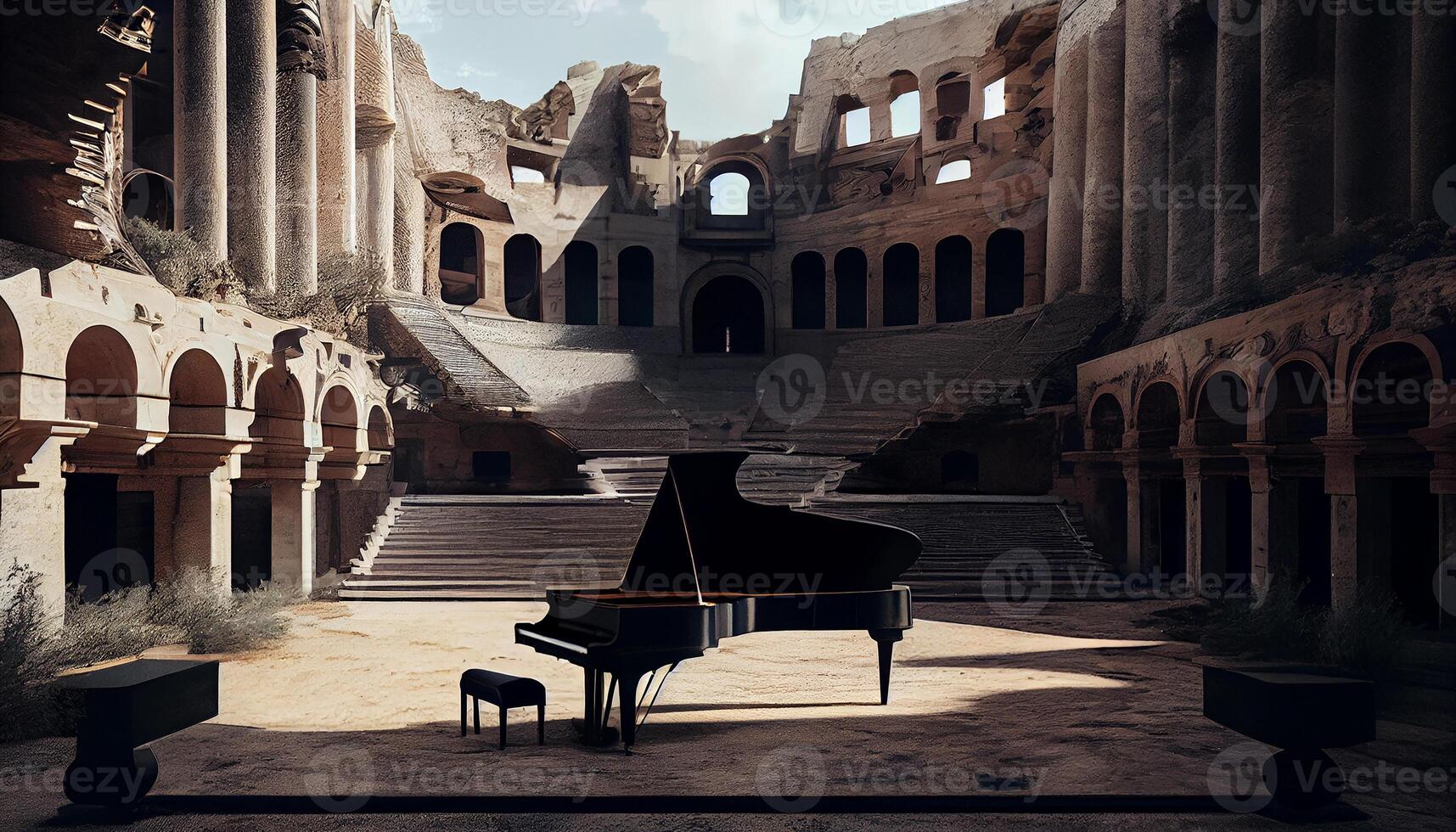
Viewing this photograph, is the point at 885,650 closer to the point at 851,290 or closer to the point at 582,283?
the point at 851,290

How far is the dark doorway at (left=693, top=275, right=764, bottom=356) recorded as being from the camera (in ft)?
116

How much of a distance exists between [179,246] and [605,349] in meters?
18.3

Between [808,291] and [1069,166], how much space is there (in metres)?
10.8

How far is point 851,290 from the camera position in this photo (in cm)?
3309

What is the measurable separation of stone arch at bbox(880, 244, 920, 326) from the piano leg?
25.2 metres

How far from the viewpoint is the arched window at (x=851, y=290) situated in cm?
3281

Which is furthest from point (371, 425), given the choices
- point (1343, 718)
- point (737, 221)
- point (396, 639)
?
point (737, 221)

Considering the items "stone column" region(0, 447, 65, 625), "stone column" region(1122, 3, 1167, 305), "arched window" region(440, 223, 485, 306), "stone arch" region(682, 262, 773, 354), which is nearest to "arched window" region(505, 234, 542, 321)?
"arched window" region(440, 223, 485, 306)

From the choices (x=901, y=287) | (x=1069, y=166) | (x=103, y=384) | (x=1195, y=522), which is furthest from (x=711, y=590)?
(x=901, y=287)

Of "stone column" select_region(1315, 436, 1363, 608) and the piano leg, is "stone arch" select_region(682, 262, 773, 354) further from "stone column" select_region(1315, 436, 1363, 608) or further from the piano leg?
the piano leg

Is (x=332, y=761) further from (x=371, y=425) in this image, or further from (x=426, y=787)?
(x=371, y=425)

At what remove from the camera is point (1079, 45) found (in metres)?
25.2

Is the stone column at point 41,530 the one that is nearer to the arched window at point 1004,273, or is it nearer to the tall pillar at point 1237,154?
the tall pillar at point 1237,154

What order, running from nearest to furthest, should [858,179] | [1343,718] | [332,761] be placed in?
[1343,718]
[332,761]
[858,179]
